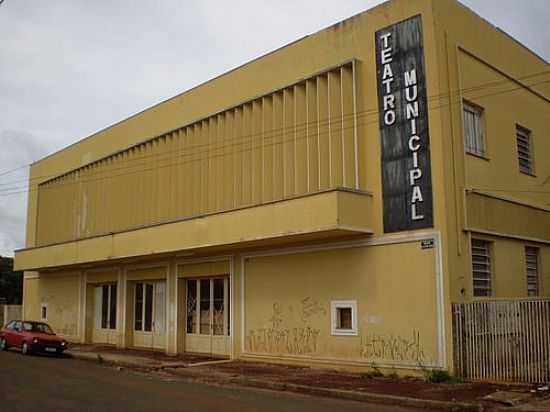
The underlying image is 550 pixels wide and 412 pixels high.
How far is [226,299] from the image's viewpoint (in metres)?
21.9

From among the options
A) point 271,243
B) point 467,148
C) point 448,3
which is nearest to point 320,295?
point 271,243

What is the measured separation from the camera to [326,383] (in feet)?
48.2


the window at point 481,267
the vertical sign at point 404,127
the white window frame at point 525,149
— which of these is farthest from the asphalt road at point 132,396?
the white window frame at point 525,149

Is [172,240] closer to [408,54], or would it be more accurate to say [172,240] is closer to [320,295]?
[320,295]

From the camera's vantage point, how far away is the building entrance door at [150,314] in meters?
25.0

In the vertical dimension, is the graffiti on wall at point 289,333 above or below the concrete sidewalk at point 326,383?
above

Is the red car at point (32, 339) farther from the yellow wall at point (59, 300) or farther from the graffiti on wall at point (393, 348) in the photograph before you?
the graffiti on wall at point (393, 348)

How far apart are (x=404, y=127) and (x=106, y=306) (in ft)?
58.3

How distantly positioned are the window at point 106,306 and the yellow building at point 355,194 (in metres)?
4.29

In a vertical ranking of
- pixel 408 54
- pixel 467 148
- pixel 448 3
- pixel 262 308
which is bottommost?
pixel 262 308

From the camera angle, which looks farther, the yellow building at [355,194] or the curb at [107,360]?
the curb at [107,360]

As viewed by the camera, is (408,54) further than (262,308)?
No

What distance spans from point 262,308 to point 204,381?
3.89 m

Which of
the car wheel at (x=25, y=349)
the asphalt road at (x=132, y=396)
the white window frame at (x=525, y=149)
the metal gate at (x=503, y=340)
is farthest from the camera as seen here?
the car wheel at (x=25, y=349)
